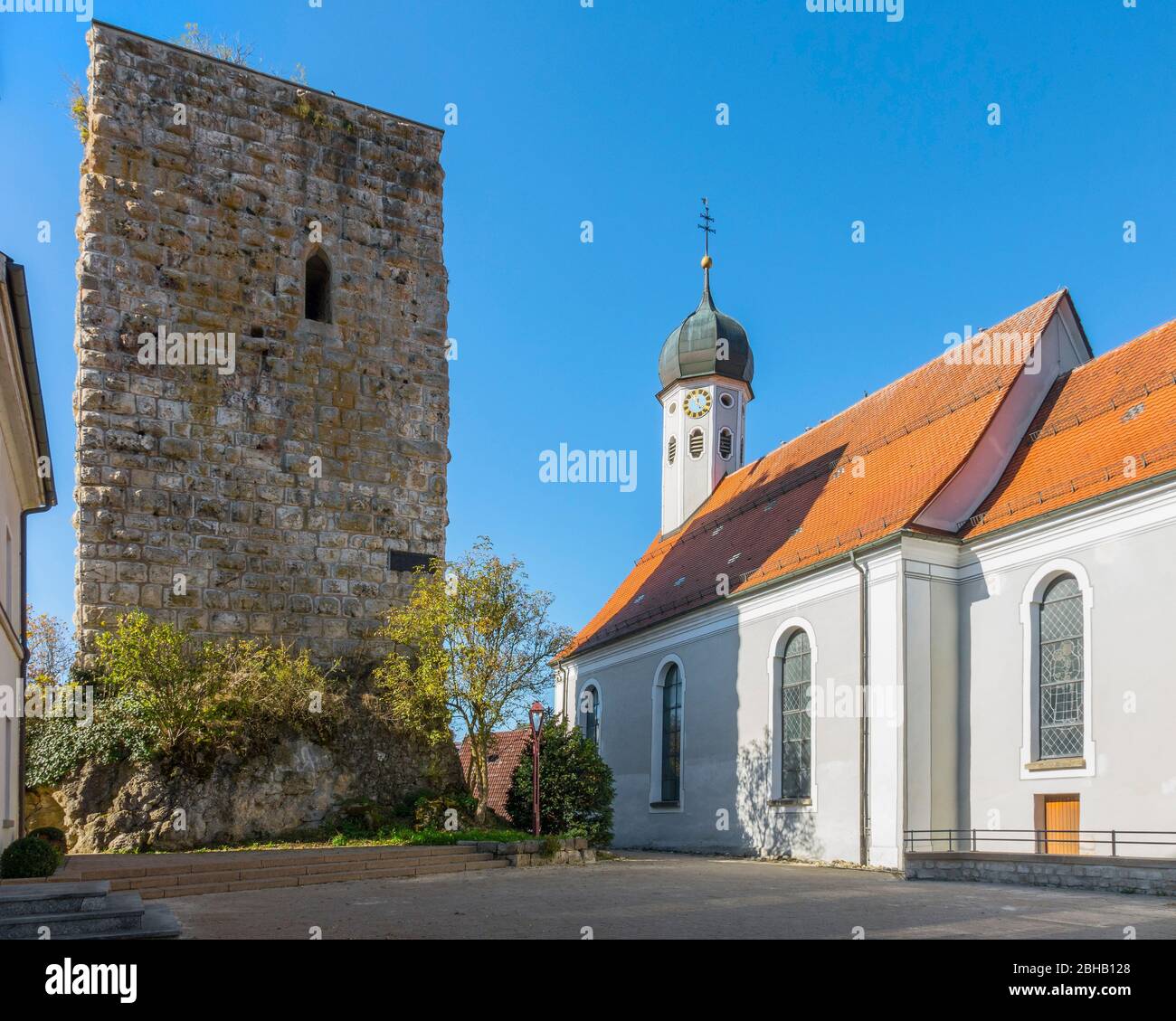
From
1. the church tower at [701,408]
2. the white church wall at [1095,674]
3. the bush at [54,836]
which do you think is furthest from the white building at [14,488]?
the church tower at [701,408]

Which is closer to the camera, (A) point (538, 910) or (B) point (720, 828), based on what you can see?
(A) point (538, 910)

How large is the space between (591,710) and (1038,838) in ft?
54.3

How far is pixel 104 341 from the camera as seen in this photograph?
1817cm

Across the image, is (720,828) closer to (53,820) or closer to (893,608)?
(893,608)

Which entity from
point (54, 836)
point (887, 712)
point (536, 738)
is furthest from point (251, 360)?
point (887, 712)

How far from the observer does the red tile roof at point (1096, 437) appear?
1711cm

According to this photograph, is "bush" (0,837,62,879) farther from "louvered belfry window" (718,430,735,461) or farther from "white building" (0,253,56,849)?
"louvered belfry window" (718,430,735,461)

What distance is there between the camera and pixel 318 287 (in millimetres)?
20844

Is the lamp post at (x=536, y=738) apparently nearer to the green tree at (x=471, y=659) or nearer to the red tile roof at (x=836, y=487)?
the green tree at (x=471, y=659)

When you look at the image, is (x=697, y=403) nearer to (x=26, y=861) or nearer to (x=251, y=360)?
(x=251, y=360)

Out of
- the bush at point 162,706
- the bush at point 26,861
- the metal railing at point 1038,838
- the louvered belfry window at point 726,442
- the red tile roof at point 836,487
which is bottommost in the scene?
the metal railing at point 1038,838

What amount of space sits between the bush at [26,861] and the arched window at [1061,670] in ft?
46.3
